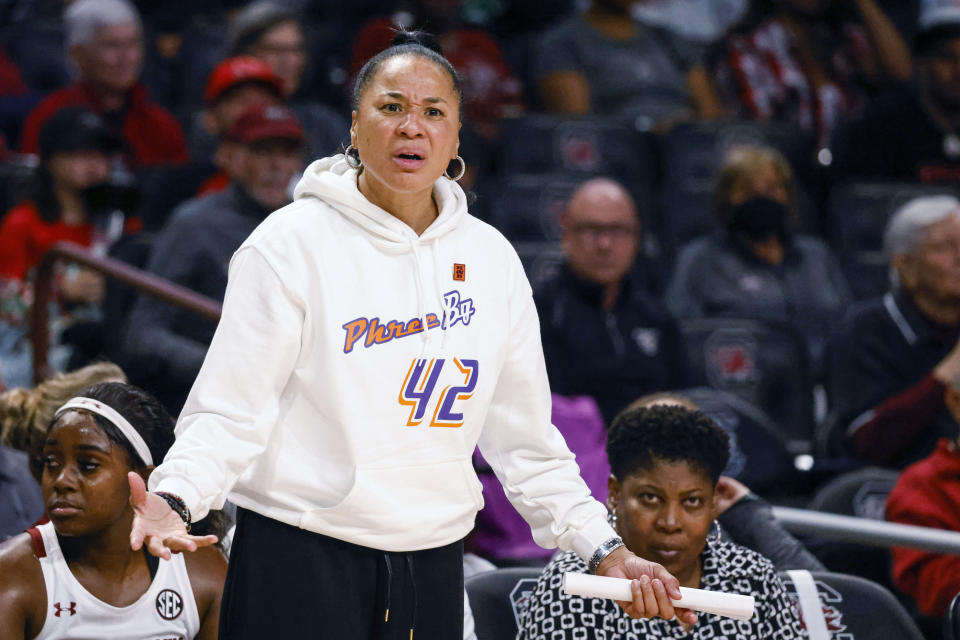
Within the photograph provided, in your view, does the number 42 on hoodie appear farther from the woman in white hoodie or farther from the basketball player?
the basketball player

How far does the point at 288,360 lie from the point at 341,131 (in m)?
4.18

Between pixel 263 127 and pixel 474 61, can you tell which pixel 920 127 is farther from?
pixel 263 127

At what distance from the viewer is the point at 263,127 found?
5.12m

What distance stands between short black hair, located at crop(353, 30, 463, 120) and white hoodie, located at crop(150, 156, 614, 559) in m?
0.16

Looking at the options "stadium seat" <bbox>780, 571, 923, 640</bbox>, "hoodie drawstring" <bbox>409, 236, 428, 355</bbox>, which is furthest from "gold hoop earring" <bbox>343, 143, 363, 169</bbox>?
"stadium seat" <bbox>780, 571, 923, 640</bbox>

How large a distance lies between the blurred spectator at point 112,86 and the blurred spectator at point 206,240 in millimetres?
1068

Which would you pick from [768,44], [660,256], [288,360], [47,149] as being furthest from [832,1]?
[288,360]

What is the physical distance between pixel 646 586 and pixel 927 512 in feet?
5.57

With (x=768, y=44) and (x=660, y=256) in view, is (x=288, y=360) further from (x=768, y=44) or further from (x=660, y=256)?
(x=768, y=44)

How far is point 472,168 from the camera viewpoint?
5707 millimetres

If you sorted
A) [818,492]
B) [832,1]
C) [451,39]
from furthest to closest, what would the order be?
[832,1], [451,39], [818,492]

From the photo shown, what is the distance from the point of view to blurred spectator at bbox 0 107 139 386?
5.33m

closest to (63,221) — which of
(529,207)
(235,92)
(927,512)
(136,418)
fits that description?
(235,92)

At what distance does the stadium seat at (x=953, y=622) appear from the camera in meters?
3.10
